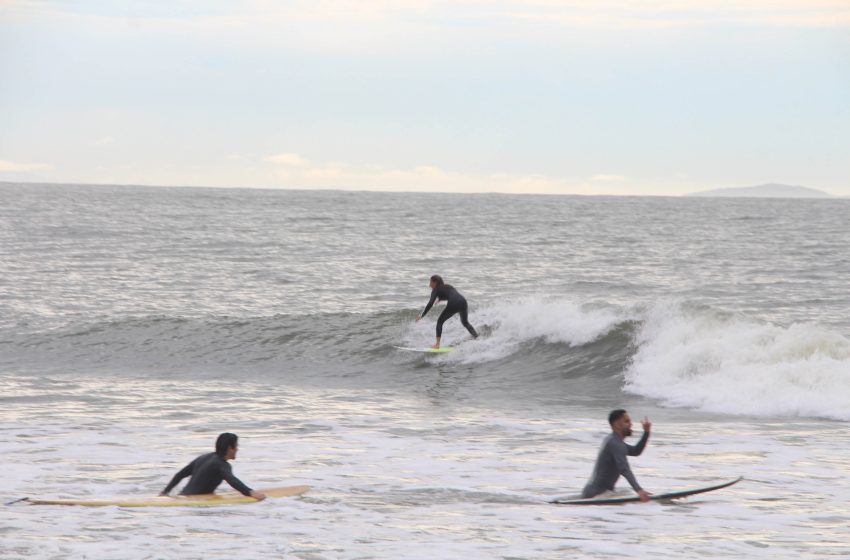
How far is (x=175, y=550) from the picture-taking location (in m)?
8.78

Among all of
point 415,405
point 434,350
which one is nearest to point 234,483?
point 415,405

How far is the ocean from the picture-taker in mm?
9578

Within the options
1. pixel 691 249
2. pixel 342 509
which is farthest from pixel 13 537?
pixel 691 249

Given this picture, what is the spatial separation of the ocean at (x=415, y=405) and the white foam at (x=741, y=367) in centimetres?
5

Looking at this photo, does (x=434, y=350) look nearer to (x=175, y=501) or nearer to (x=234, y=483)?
(x=234, y=483)

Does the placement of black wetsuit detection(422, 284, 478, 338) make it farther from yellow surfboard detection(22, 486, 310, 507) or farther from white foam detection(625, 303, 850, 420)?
yellow surfboard detection(22, 486, 310, 507)

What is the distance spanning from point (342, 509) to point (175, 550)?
2.05 m

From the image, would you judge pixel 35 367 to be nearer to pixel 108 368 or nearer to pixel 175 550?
pixel 108 368

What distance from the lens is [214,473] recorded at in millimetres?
10578

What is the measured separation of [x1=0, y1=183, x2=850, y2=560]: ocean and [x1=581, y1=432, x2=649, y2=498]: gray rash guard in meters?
0.31

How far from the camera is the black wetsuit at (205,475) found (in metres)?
10.5

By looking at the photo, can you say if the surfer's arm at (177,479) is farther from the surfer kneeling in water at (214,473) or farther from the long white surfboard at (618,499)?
the long white surfboard at (618,499)

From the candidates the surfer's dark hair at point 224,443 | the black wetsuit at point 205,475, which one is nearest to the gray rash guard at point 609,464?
the black wetsuit at point 205,475

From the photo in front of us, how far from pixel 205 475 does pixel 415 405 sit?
7.80 meters
